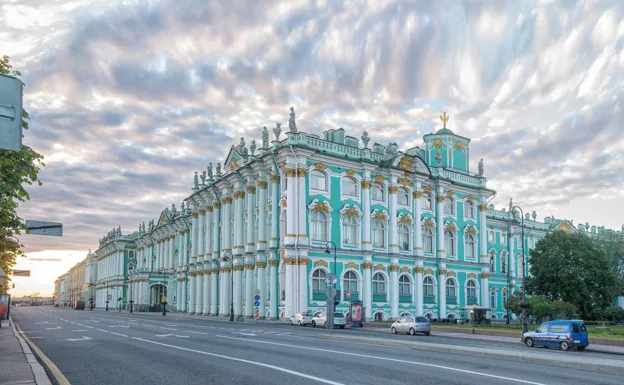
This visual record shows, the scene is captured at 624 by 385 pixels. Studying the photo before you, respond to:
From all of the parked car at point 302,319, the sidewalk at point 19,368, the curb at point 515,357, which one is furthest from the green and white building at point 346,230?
the sidewalk at point 19,368

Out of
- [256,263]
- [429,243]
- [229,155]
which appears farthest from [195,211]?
[429,243]

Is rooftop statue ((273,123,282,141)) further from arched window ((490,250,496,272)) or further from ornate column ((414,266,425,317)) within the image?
arched window ((490,250,496,272))

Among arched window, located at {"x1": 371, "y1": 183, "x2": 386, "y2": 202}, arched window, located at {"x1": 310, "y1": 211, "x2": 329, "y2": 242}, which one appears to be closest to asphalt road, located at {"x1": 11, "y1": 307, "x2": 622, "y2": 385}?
arched window, located at {"x1": 310, "y1": 211, "x2": 329, "y2": 242}

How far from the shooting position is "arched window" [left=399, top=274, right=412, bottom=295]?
64688 mm

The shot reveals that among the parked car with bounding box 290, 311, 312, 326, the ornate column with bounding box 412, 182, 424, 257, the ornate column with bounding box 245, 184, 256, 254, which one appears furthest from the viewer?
the ornate column with bounding box 412, 182, 424, 257

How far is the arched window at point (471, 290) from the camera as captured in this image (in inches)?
2840

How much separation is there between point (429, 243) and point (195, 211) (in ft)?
109

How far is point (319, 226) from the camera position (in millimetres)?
58062

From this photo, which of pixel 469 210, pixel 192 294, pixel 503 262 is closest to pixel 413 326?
pixel 469 210

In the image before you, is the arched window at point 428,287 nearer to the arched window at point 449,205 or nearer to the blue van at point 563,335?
the arched window at point 449,205

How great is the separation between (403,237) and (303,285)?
15928 millimetres

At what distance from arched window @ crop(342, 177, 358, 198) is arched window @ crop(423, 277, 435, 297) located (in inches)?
567

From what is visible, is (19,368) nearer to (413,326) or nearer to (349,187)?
(413,326)

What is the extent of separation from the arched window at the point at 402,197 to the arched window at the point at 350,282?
36.4 feet
